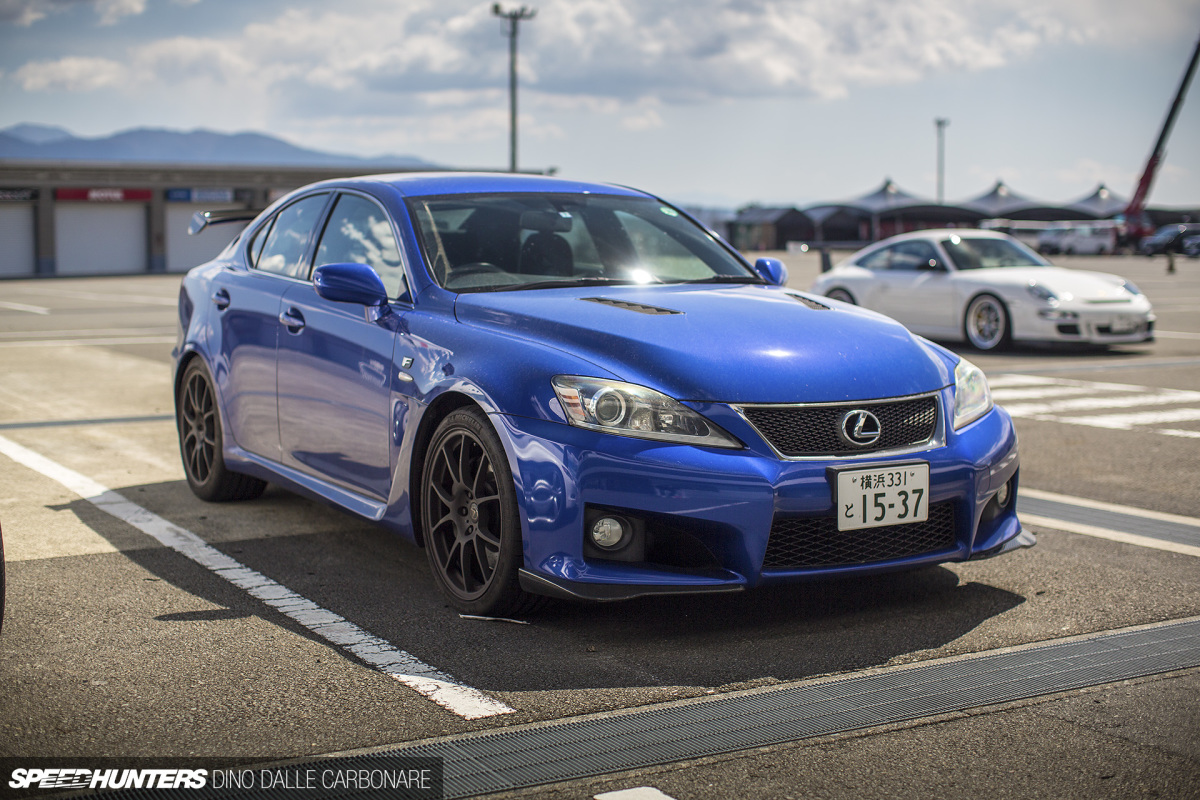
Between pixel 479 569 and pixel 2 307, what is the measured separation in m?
24.6

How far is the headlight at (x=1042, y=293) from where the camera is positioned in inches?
539

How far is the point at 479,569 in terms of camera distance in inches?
169

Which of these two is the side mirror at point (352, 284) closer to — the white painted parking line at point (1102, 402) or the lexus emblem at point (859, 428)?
the lexus emblem at point (859, 428)

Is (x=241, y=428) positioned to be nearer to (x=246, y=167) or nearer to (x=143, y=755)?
(x=143, y=755)

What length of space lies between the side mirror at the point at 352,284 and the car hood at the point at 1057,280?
34.9 feet

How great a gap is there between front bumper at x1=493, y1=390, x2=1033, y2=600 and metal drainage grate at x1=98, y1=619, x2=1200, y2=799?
1.39 feet

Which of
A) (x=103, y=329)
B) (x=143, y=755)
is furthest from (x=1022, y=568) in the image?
(x=103, y=329)

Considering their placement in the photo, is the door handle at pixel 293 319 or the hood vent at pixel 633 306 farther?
the door handle at pixel 293 319

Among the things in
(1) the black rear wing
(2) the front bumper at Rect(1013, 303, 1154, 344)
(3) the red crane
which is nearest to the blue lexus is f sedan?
(1) the black rear wing

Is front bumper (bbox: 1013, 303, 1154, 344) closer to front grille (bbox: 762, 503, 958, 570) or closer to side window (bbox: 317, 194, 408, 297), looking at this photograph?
side window (bbox: 317, 194, 408, 297)

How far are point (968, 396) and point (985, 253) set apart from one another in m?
11.1

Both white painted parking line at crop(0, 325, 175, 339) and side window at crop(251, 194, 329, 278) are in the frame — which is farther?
white painted parking line at crop(0, 325, 175, 339)

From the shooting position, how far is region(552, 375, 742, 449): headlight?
384 cm

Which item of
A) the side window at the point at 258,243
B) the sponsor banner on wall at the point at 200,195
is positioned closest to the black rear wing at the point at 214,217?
the side window at the point at 258,243
